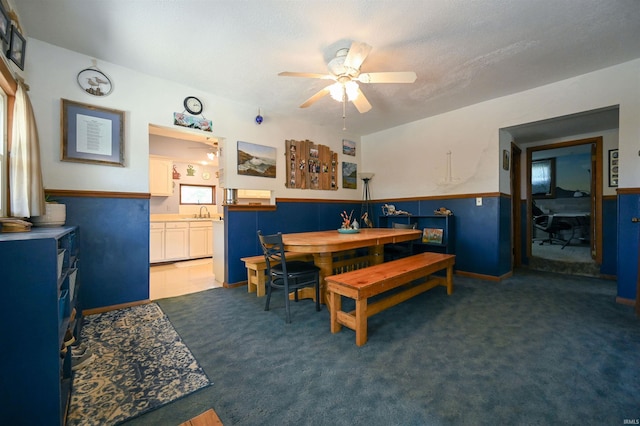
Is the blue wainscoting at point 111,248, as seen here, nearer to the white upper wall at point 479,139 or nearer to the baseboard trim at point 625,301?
the white upper wall at point 479,139

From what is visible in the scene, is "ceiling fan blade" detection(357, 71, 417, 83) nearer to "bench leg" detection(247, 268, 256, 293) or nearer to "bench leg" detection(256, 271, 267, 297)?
"bench leg" detection(256, 271, 267, 297)

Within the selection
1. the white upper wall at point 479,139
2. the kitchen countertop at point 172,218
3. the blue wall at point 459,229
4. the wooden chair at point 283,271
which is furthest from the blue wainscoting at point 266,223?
the kitchen countertop at point 172,218

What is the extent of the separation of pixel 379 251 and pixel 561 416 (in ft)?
7.82

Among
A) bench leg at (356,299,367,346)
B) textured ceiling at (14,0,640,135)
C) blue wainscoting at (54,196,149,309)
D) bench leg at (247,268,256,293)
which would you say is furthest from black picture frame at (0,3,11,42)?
bench leg at (356,299,367,346)

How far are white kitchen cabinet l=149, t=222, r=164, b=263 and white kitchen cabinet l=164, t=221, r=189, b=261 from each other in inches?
2.7

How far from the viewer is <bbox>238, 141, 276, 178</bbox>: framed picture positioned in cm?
379

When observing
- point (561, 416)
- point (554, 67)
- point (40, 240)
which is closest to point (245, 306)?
point (40, 240)

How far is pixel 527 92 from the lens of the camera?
343cm

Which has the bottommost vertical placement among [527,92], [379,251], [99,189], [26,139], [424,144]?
[379,251]

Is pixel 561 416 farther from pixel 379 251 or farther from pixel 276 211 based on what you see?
pixel 276 211

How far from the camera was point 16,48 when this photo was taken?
1904mm

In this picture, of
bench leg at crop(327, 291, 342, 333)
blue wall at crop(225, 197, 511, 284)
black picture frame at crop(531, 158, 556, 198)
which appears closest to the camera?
bench leg at crop(327, 291, 342, 333)

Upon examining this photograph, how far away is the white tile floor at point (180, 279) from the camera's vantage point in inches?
135

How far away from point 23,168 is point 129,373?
1.78 metres
